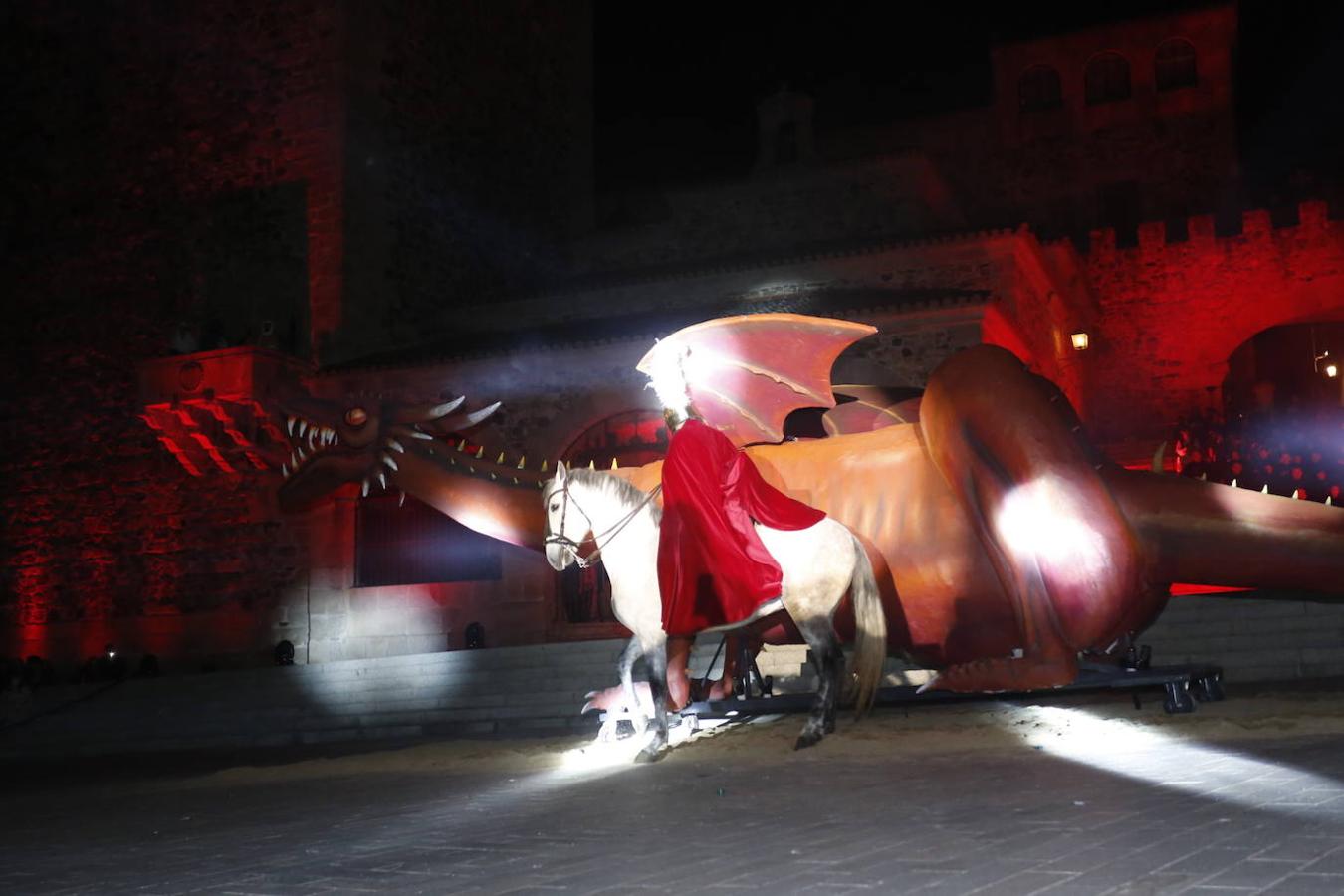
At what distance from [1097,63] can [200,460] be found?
20.4 meters

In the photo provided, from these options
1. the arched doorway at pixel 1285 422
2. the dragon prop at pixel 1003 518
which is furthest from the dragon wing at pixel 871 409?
the arched doorway at pixel 1285 422

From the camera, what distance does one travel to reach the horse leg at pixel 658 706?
7.09m

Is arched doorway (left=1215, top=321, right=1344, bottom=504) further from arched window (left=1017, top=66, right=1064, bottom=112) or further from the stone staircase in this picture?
arched window (left=1017, top=66, right=1064, bottom=112)

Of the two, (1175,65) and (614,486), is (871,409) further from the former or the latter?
(1175,65)

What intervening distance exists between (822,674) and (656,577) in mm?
1158

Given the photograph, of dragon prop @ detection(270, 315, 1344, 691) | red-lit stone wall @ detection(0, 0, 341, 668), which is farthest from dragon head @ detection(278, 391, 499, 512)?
red-lit stone wall @ detection(0, 0, 341, 668)

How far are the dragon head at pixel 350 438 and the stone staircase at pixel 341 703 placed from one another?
3359mm

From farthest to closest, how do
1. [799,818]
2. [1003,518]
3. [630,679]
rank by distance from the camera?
[630,679] → [1003,518] → [799,818]

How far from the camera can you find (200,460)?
63.3ft

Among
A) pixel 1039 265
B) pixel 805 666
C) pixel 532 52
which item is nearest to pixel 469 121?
pixel 532 52

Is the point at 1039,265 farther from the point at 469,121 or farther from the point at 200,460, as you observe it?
the point at 200,460

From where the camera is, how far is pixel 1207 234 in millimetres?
22344

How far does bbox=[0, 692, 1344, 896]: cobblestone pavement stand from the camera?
11.6 feet

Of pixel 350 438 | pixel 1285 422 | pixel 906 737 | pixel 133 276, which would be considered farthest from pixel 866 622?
pixel 133 276
